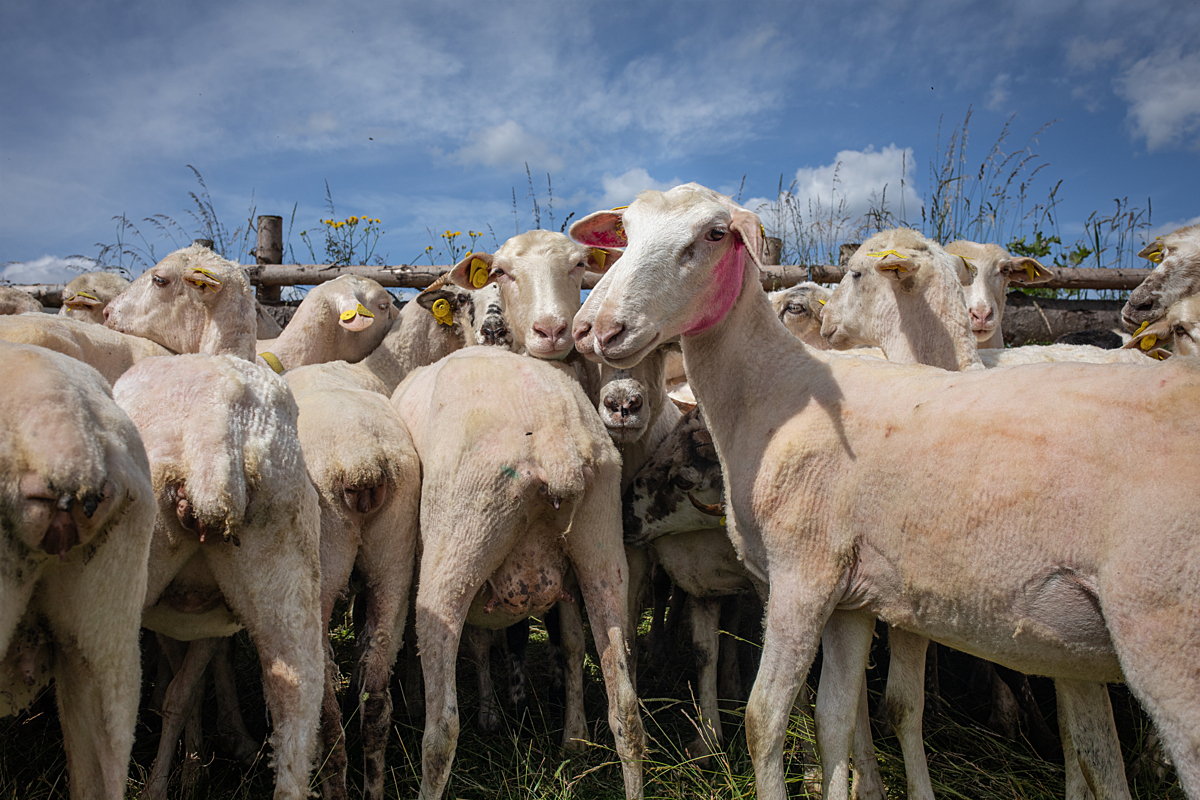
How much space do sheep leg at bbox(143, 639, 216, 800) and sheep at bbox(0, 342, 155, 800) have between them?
103 centimetres

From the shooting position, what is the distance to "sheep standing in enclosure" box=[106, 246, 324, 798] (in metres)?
2.23

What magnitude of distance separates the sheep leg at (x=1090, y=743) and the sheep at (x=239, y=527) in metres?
2.44

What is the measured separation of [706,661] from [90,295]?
15.3ft

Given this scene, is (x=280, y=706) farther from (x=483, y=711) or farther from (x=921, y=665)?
(x=921, y=665)

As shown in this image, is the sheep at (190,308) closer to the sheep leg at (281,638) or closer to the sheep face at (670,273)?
the sheep leg at (281,638)

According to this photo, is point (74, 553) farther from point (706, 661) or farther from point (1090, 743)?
point (1090, 743)

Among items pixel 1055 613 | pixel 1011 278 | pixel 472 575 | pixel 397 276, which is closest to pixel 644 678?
pixel 472 575

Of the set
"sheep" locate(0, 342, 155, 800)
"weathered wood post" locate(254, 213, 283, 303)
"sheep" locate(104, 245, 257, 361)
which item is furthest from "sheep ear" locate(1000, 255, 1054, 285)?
"weathered wood post" locate(254, 213, 283, 303)

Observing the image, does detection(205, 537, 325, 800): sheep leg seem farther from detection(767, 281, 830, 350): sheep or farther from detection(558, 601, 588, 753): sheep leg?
detection(767, 281, 830, 350): sheep

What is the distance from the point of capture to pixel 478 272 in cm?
436

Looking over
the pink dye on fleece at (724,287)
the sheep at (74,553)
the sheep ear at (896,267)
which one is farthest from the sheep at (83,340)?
the sheep ear at (896,267)

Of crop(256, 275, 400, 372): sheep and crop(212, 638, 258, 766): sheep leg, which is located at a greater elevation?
crop(256, 275, 400, 372): sheep

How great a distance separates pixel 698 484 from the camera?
3.53m

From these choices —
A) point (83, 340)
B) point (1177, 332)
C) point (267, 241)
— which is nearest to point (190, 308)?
point (83, 340)
